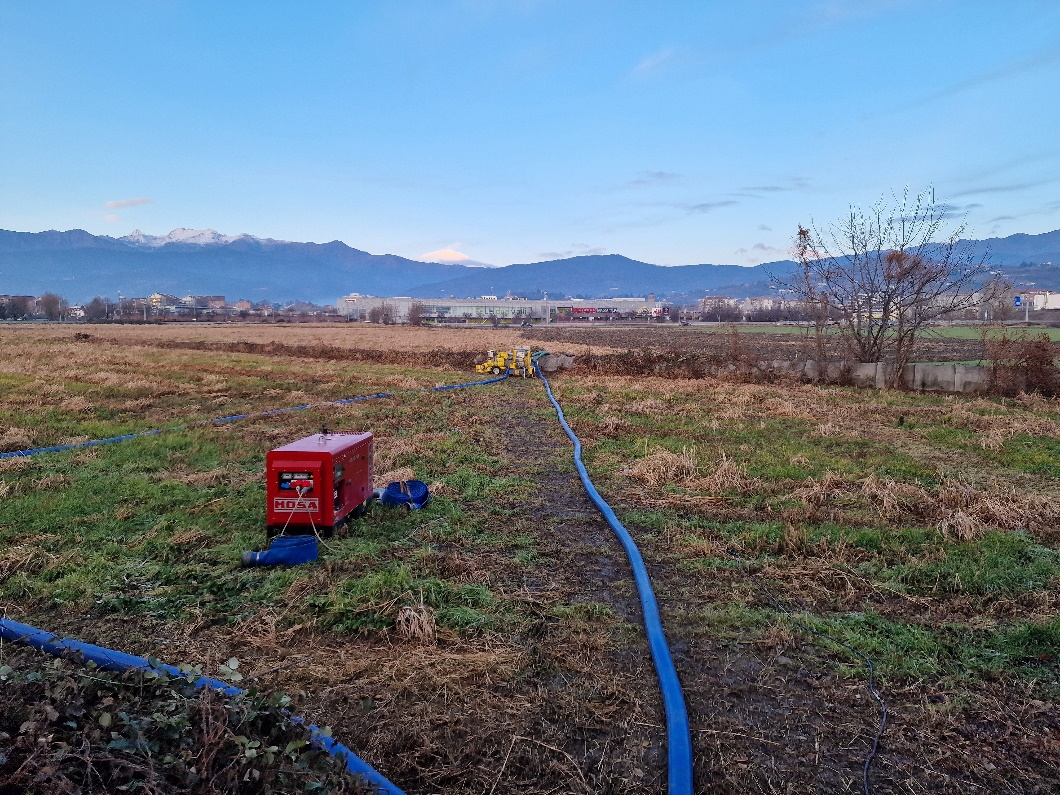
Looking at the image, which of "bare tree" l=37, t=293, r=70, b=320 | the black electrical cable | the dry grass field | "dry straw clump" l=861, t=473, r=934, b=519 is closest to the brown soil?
"dry straw clump" l=861, t=473, r=934, b=519

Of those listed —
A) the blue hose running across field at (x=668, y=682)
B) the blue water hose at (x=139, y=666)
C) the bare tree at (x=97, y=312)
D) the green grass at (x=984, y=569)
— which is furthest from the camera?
the bare tree at (x=97, y=312)

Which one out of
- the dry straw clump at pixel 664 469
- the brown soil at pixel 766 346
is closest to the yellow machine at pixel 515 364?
the brown soil at pixel 766 346

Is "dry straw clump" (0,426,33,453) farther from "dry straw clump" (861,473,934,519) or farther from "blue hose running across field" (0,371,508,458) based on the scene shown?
"dry straw clump" (861,473,934,519)

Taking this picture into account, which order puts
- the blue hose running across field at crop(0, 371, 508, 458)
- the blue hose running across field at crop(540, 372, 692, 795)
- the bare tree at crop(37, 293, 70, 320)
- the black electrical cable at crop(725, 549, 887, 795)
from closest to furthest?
the blue hose running across field at crop(540, 372, 692, 795), the black electrical cable at crop(725, 549, 887, 795), the blue hose running across field at crop(0, 371, 508, 458), the bare tree at crop(37, 293, 70, 320)

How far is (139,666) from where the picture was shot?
10.5 feet

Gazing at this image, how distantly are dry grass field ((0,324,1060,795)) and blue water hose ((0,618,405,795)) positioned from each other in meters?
0.27

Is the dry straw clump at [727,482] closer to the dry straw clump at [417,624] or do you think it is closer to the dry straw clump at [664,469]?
the dry straw clump at [664,469]

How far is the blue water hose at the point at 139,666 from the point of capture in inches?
102

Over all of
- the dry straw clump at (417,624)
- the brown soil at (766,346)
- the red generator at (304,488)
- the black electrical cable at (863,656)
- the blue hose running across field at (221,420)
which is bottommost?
the black electrical cable at (863,656)

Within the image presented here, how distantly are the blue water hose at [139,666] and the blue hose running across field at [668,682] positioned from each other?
1148 millimetres

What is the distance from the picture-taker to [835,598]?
4.77 metres

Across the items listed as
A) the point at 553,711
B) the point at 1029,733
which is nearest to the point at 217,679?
the point at 553,711

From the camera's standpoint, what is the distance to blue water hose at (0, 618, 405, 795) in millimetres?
2592

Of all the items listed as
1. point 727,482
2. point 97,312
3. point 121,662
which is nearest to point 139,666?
point 121,662
